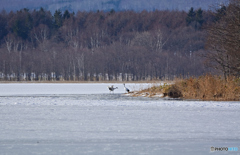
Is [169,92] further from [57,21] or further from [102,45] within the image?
[57,21]

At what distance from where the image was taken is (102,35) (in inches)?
3846

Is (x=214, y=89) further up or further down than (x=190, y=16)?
further down

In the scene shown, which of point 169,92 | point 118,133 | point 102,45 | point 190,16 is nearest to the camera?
point 118,133

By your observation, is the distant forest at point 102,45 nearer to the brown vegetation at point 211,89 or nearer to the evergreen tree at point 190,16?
the evergreen tree at point 190,16

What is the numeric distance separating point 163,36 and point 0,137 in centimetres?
8516

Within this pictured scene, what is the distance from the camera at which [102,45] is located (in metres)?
92.8

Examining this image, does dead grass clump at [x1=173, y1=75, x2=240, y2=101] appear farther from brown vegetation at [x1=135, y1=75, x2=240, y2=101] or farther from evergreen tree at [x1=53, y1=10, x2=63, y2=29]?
evergreen tree at [x1=53, y1=10, x2=63, y2=29]

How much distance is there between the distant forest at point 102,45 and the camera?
2879 inches

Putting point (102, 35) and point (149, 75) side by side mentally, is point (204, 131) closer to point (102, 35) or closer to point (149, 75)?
point (149, 75)

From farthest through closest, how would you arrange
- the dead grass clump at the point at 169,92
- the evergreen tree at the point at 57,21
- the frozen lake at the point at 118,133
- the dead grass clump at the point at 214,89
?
the evergreen tree at the point at 57,21, the dead grass clump at the point at 169,92, the dead grass clump at the point at 214,89, the frozen lake at the point at 118,133

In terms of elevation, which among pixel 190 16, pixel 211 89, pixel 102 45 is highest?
pixel 190 16

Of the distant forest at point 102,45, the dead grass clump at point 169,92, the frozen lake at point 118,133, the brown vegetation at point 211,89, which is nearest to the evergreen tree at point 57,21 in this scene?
the distant forest at point 102,45

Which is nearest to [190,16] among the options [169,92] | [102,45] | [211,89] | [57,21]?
[102,45]

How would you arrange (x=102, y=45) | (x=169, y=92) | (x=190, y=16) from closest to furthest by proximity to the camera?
(x=169, y=92), (x=102, y=45), (x=190, y=16)
